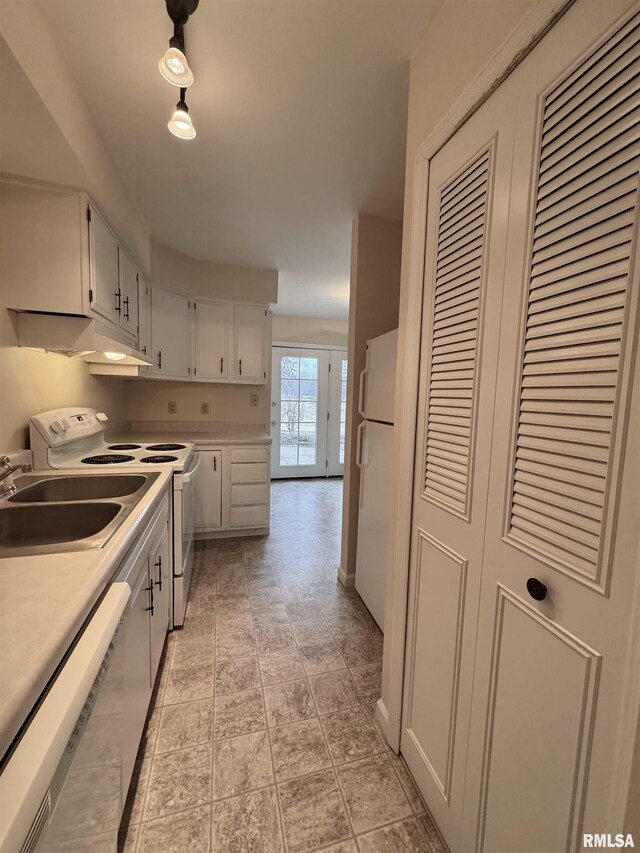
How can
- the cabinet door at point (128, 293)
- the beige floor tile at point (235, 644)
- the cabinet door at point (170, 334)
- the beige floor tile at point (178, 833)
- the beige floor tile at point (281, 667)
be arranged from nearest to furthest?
the beige floor tile at point (178, 833), the beige floor tile at point (281, 667), the beige floor tile at point (235, 644), the cabinet door at point (128, 293), the cabinet door at point (170, 334)

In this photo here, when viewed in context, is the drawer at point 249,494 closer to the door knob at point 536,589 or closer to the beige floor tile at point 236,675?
the beige floor tile at point 236,675

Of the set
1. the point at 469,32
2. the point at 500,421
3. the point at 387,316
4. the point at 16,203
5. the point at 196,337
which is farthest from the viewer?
the point at 196,337

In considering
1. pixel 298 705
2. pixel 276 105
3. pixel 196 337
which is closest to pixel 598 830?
pixel 298 705

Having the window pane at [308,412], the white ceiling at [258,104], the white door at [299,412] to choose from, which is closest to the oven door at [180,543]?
the white ceiling at [258,104]

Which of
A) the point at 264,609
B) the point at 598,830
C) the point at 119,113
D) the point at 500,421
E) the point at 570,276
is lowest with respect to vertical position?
the point at 264,609

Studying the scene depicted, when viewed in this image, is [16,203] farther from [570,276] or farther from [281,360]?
[281,360]

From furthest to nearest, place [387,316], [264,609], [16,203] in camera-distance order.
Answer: [387,316], [264,609], [16,203]

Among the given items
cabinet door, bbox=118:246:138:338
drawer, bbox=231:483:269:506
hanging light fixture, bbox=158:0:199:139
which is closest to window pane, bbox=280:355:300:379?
drawer, bbox=231:483:269:506

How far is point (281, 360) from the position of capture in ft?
17.9

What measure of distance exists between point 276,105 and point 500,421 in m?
1.60

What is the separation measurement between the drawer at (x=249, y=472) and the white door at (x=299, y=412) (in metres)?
2.14

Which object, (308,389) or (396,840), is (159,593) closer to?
(396,840)

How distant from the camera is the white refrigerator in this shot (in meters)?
1.95

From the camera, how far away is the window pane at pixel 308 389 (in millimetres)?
5598
